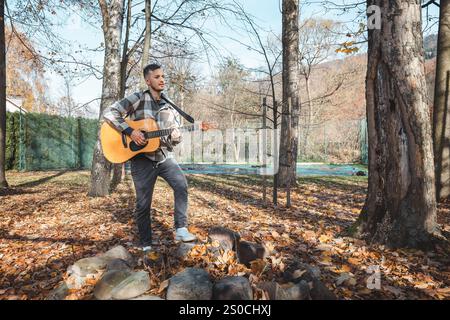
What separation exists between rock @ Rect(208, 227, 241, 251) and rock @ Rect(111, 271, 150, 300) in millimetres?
990

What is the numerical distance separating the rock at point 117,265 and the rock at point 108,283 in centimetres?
25

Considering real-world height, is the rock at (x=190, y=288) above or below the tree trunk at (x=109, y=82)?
below

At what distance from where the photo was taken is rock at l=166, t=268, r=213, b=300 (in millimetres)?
2277

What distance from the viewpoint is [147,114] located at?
10.9 feet

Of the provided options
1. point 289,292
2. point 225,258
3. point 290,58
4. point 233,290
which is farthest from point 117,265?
point 290,58

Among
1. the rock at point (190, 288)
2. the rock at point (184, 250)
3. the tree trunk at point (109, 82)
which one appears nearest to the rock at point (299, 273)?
the rock at point (190, 288)

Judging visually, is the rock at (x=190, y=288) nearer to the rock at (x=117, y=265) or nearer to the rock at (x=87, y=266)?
the rock at (x=117, y=265)

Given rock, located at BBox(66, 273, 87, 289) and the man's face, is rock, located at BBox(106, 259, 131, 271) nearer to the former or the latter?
rock, located at BBox(66, 273, 87, 289)

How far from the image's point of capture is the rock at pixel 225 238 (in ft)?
10.8

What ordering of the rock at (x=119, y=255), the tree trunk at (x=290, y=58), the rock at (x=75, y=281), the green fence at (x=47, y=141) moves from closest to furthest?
1. the rock at (x=75, y=281)
2. the rock at (x=119, y=255)
3. the tree trunk at (x=290, y=58)
4. the green fence at (x=47, y=141)

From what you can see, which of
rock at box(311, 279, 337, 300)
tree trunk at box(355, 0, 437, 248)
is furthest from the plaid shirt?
tree trunk at box(355, 0, 437, 248)

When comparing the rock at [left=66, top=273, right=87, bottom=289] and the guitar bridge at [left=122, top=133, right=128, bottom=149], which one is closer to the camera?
the rock at [left=66, top=273, right=87, bottom=289]

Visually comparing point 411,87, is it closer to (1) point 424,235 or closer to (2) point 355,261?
(1) point 424,235
